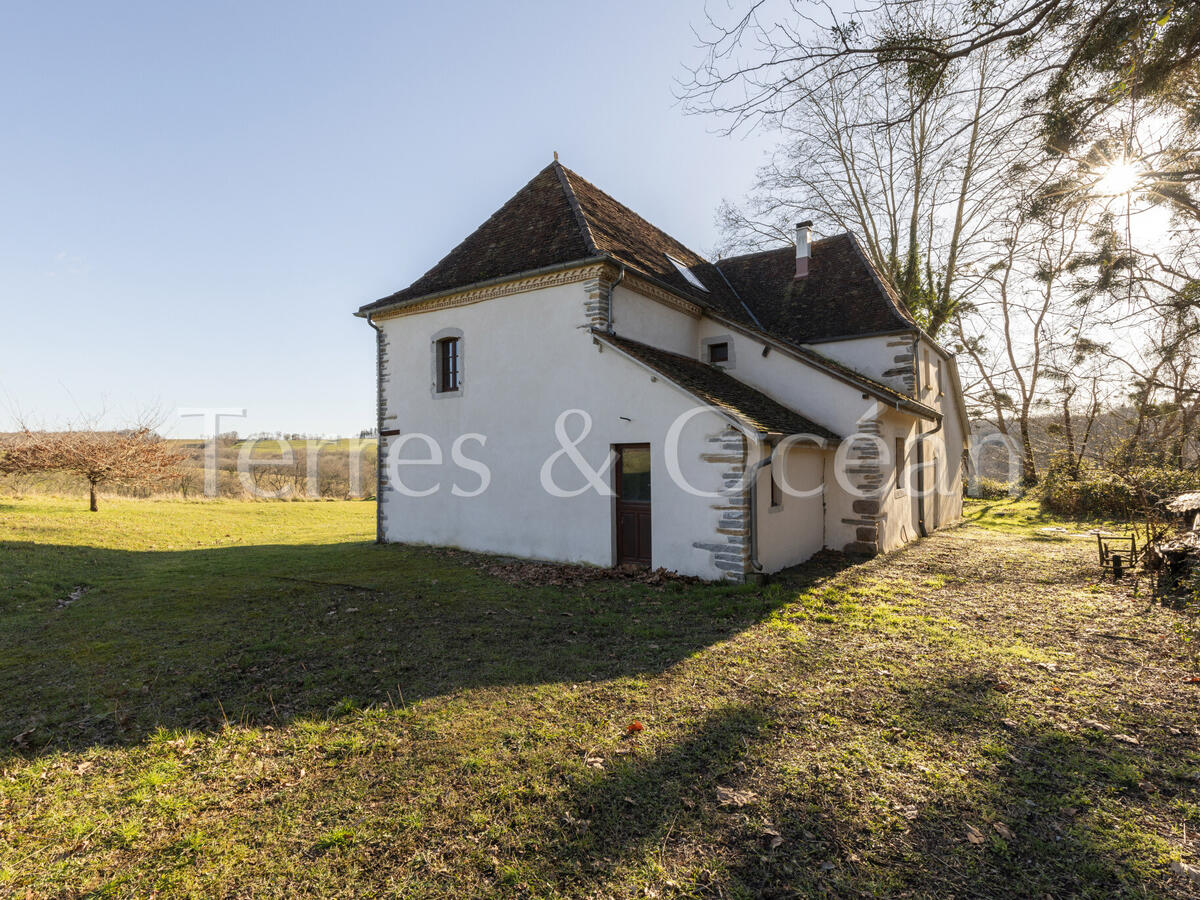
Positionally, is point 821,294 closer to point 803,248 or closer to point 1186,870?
point 803,248

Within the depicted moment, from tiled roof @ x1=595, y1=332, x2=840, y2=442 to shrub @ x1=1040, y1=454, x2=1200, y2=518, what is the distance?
10.5m

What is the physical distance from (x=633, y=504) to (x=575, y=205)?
6.54 metres

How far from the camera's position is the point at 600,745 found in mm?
4090

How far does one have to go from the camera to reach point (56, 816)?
3.30 meters

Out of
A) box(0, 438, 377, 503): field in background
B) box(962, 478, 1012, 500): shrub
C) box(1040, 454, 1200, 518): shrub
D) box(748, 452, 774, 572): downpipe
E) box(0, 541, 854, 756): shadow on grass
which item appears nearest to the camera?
box(0, 541, 854, 756): shadow on grass

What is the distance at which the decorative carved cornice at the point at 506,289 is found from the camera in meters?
10.3

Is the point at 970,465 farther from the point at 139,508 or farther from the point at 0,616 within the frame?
the point at 139,508

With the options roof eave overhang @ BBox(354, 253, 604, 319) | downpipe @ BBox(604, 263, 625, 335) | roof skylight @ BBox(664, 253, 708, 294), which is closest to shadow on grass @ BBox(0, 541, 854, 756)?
downpipe @ BBox(604, 263, 625, 335)

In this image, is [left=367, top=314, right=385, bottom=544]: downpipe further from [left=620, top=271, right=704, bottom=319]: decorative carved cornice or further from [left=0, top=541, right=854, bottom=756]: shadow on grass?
[left=620, top=271, right=704, bottom=319]: decorative carved cornice

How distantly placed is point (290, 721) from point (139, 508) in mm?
18872

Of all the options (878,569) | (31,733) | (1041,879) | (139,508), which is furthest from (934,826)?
(139,508)

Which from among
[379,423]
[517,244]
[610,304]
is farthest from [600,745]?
[379,423]

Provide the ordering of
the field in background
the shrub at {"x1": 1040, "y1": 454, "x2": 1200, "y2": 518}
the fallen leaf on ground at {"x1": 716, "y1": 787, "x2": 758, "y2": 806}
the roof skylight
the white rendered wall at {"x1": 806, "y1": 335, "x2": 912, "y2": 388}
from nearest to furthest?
the fallen leaf on ground at {"x1": 716, "y1": 787, "x2": 758, "y2": 806}, the white rendered wall at {"x1": 806, "y1": 335, "x2": 912, "y2": 388}, the roof skylight, the shrub at {"x1": 1040, "y1": 454, "x2": 1200, "y2": 518}, the field in background

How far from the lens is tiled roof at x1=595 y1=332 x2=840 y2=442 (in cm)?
932
